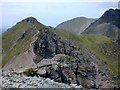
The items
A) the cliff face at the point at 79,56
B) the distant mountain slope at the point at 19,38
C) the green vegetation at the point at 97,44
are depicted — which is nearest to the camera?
the cliff face at the point at 79,56

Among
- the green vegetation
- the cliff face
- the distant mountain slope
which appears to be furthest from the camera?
the green vegetation

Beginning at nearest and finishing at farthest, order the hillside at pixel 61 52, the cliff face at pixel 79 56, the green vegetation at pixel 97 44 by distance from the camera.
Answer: the hillside at pixel 61 52, the cliff face at pixel 79 56, the green vegetation at pixel 97 44

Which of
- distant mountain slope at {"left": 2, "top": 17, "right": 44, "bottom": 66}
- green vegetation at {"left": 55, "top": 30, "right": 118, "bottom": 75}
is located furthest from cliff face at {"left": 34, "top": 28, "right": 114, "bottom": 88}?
green vegetation at {"left": 55, "top": 30, "right": 118, "bottom": 75}

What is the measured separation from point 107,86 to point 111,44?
57.9m

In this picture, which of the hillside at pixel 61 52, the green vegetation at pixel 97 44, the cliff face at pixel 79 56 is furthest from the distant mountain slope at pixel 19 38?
the green vegetation at pixel 97 44

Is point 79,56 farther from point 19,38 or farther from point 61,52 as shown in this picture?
point 19,38

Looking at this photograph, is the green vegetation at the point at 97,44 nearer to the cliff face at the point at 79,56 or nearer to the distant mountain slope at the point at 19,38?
the cliff face at the point at 79,56

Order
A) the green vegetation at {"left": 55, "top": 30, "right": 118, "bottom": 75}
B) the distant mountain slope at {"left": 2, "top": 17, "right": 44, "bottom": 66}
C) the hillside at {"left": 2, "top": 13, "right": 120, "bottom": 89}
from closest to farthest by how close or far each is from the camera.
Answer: the hillside at {"left": 2, "top": 13, "right": 120, "bottom": 89}, the distant mountain slope at {"left": 2, "top": 17, "right": 44, "bottom": 66}, the green vegetation at {"left": 55, "top": 30, "right": 118, "bottom": 75}

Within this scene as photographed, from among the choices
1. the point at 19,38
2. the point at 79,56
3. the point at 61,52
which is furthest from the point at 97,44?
the point at 19,38

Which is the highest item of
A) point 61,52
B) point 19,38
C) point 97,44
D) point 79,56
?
point 19,38

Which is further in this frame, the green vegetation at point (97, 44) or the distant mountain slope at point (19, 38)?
the green vegetation at point (97, 44)

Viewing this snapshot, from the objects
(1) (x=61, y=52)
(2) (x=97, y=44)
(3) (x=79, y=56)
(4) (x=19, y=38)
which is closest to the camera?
(1) (x=61, y=52)

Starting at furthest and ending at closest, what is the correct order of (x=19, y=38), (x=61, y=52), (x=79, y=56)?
(x=19, y=38), (x=79, y=56), (x=61, y=52)

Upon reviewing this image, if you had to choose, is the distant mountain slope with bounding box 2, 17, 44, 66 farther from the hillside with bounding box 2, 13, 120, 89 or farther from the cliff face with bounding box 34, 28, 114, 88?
the cliff face with bounding box 34, 28, 114, 88
